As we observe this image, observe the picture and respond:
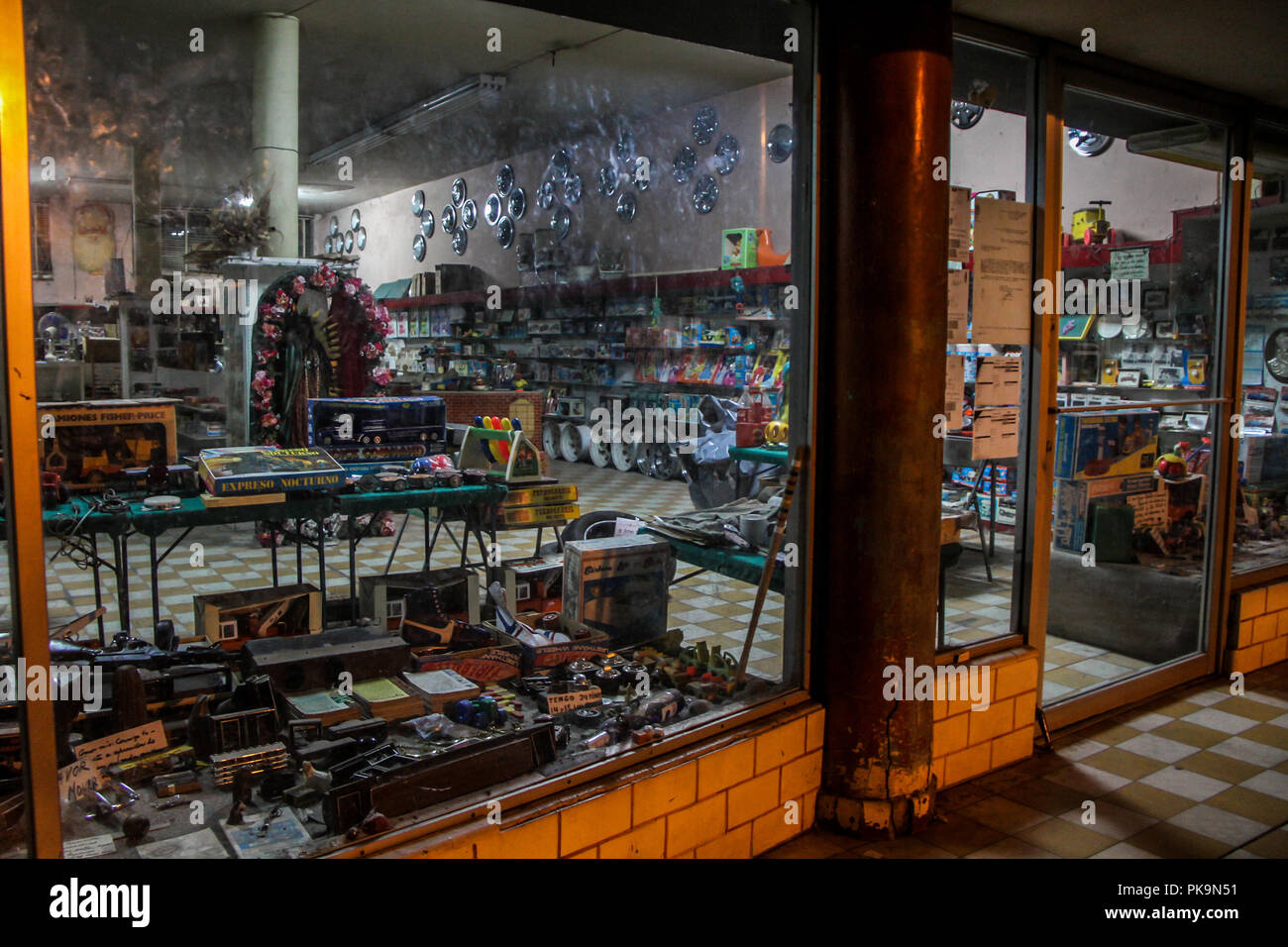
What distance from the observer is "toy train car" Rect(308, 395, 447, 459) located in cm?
491

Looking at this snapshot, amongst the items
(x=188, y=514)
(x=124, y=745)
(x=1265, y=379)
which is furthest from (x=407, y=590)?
(x=1265, y=379)

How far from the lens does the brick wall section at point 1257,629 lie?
4492 millimetres

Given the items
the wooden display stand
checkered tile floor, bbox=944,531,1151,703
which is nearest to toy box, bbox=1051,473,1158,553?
checkered tile floor, bbox=944,531,1151,703

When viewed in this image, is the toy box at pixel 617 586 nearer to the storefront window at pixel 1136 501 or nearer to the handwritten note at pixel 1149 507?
the storefront window at pixel 1136 501

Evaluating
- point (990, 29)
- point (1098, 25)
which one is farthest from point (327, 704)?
point (1098, 25)

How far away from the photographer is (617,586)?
3920 millimetres

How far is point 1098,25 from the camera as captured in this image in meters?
3.25

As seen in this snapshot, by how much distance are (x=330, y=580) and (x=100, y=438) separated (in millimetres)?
2604

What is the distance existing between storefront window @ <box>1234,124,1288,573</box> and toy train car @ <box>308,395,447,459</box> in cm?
410

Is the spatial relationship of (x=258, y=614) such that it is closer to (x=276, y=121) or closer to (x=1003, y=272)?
(x=1003, y=272)

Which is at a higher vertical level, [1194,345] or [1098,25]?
[1098,25]

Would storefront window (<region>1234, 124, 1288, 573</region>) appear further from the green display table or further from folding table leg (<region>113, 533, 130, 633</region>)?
folding table leg (<region>113, 533, 130, 633</region>)

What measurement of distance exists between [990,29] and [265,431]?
6113 mm
